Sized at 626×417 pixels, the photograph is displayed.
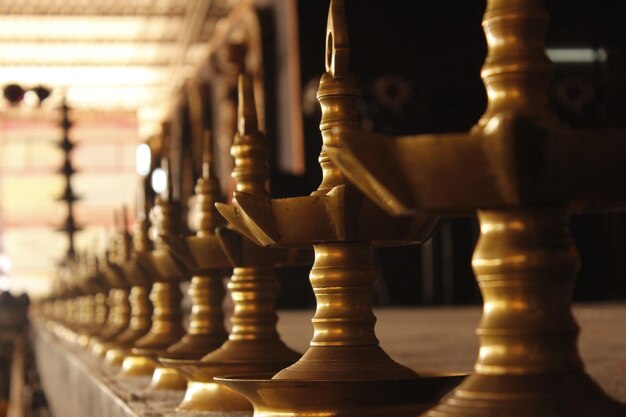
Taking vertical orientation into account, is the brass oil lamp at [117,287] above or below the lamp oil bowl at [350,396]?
above

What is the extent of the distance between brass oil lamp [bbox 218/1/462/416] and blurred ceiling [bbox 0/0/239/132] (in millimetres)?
18232

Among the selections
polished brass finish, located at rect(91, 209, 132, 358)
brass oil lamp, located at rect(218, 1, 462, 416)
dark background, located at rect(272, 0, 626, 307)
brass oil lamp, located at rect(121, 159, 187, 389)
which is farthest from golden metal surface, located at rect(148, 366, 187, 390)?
dark background, located at rect(272, 0, 626, 307)

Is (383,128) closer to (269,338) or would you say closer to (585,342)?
(585,342)

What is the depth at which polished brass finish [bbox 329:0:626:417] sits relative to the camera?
0.67 metres

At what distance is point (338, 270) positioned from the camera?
3.36ft

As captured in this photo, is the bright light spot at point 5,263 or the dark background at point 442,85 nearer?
the dark background at point 442,85

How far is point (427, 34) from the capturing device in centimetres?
1089

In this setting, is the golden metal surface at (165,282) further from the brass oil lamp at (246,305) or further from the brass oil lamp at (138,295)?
the brass oil lamp at (246,305)

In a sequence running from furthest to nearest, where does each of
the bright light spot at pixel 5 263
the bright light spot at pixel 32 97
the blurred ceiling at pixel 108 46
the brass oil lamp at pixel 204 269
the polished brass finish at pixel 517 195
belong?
1. the bright light spot at pixel 5 263
2. the blurred ceiling at pixel 108 46
3. the bright light spot at pixel 32 97
4. the brass oil lamp at pixel 204 269
5. the polished brass finish at pixel 517 195

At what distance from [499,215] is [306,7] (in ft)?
32.6

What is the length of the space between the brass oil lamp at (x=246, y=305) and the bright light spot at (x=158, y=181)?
0.59 m

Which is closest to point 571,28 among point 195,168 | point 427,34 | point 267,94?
point 427,34

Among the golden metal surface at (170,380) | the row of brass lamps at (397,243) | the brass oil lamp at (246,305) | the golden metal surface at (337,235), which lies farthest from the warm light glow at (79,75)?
the golden metal surface at (337,235)

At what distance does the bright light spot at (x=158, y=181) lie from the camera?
196 cm
